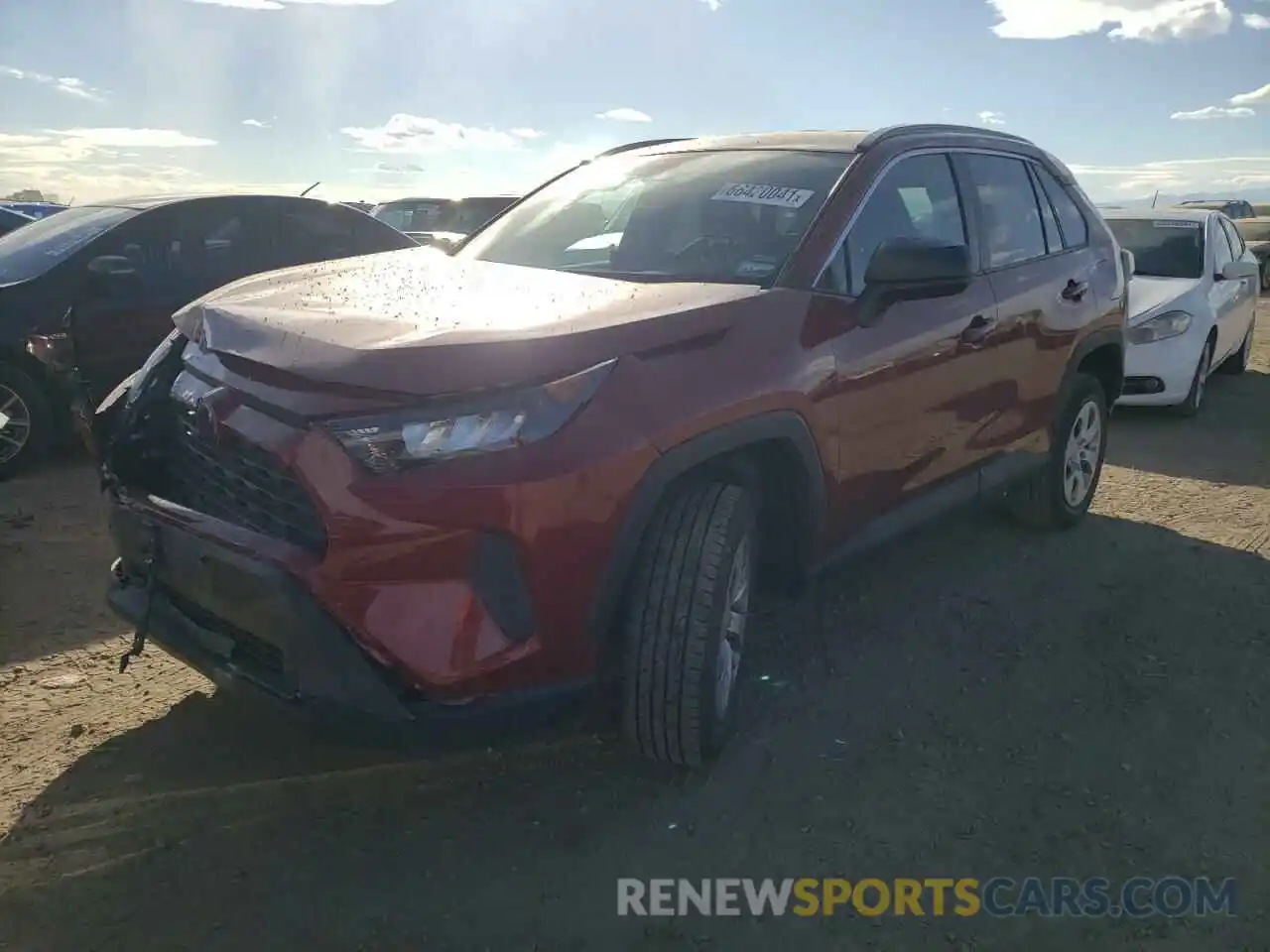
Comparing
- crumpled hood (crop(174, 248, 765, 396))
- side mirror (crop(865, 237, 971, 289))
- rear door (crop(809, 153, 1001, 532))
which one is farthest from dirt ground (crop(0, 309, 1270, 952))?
side mirror (crop(865, 237, 971, 289))

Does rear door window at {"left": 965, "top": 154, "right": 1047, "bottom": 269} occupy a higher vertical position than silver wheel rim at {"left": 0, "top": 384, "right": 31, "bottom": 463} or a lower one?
higher

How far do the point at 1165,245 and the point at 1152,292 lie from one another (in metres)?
0.89

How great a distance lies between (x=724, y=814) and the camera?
2.84 m

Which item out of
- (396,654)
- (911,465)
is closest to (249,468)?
(396,654)

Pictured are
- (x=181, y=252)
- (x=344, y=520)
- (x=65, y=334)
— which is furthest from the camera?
(x=181, y=252)

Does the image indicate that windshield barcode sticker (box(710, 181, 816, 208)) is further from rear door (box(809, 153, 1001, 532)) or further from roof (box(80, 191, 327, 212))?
roof (box(80, 191, 327, 212))

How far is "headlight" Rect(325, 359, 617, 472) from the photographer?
7.59 ft

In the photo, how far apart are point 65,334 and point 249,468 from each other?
13.4 feet

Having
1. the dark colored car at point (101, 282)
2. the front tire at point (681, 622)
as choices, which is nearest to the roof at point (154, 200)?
Result: the dark colored car at point (101, 282)

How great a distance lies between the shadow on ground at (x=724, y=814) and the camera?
245cm

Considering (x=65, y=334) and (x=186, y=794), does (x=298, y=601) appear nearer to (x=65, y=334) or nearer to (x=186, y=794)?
(x=186, y=794)

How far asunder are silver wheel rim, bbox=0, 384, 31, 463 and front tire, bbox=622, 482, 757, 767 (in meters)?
4.60

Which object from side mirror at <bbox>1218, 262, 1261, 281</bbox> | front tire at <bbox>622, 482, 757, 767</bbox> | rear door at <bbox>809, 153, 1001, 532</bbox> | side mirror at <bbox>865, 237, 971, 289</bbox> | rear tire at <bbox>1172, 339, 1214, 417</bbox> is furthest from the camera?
side mirror at <bbox>1218, 262, 1261, 281</bbox>

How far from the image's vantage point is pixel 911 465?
12.0 ft
